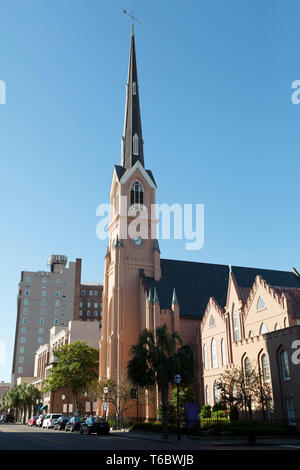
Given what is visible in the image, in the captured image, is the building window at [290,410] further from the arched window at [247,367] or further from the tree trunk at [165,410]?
the tree trunk at [165,410]

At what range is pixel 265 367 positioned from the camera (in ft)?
123

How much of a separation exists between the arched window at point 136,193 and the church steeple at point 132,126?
127 inches

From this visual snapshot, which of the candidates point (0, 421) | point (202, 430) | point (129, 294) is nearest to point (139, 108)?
point (129, 294)

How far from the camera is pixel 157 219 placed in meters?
65.6

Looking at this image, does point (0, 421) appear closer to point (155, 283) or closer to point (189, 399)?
point (155, 283)

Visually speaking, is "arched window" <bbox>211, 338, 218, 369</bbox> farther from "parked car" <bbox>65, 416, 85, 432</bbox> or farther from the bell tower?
"parked car" <bbox>65, 416, 85, 432</bbox>

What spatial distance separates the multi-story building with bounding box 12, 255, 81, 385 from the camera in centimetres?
12706

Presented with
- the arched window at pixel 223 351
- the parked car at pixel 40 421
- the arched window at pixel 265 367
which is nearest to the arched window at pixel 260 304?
the arched window at pixel 265 367

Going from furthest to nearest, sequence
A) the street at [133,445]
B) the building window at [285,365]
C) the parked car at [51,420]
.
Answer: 1. the parked car at [51,420]
2. the building window at [285,365]
3. the street at [133,445]

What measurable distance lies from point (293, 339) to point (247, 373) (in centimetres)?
746

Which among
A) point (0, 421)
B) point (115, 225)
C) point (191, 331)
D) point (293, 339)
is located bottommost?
point (0, 421)

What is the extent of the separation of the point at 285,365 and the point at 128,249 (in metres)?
32.2

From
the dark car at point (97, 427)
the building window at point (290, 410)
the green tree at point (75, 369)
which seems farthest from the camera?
the green tree at point (75, 369)

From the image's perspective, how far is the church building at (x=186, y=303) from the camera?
37719 mm
